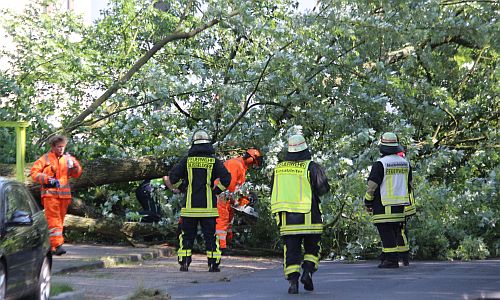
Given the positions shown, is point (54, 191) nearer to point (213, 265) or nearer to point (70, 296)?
point (213, 265)

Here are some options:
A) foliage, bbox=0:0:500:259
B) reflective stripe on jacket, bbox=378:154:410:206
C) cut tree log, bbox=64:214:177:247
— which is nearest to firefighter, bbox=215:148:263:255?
foliage, bbox=0:0:500:259

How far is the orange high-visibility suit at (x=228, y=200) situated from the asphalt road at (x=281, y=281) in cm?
49

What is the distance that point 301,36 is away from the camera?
52.7 ft

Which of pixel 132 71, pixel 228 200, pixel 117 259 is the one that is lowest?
pixel 117 259

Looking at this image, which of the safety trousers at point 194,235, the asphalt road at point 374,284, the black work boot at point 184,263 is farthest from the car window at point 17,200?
the black work boot at point 184,263

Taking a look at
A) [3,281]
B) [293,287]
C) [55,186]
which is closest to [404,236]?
[293,287]

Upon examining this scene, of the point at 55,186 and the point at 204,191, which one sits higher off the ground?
the point at 55,186

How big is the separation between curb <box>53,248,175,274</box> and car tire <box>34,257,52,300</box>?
2592 millimetres

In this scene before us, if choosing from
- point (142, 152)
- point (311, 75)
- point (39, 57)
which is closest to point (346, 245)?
point (311, 75)

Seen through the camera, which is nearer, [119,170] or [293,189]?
[293,189]

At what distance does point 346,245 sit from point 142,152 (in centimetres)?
400

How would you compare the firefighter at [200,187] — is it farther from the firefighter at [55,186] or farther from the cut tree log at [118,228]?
the cut tree log at [118,228]

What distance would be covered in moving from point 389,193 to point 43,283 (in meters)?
5.76

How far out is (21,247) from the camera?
28.5 feet
